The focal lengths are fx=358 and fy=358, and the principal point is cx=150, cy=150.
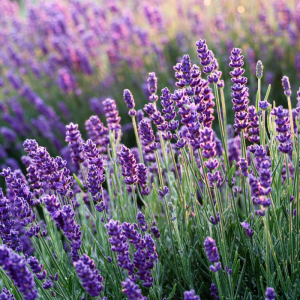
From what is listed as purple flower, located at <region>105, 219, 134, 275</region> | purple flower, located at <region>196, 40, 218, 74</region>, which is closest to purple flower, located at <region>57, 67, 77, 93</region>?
purple flower, located at <region>196, 40, 218, 74</region>

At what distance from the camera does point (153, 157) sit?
2.51m

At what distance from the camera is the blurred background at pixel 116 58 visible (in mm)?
5660

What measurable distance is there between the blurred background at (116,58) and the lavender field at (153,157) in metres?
0.04

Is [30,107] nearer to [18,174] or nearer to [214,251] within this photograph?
[18,174]

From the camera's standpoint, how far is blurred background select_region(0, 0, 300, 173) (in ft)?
18.6

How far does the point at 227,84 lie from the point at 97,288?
4794 millimetres

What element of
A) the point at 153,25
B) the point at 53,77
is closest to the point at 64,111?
the point at 53,77

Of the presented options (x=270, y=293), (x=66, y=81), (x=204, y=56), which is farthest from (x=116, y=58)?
(x=270, y=293)

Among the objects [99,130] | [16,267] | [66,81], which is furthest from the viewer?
[66,81]

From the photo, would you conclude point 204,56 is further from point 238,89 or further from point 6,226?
point 6,226

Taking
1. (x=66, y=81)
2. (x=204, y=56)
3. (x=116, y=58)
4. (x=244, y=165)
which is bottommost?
(x=66, y=81)

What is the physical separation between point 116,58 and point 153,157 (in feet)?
15.6

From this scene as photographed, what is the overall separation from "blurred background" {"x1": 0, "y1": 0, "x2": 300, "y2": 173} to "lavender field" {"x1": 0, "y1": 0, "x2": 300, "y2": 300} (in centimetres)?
4

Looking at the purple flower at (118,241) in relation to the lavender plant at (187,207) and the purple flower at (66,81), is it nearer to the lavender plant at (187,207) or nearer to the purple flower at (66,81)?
the lavender plant at (187,207)
